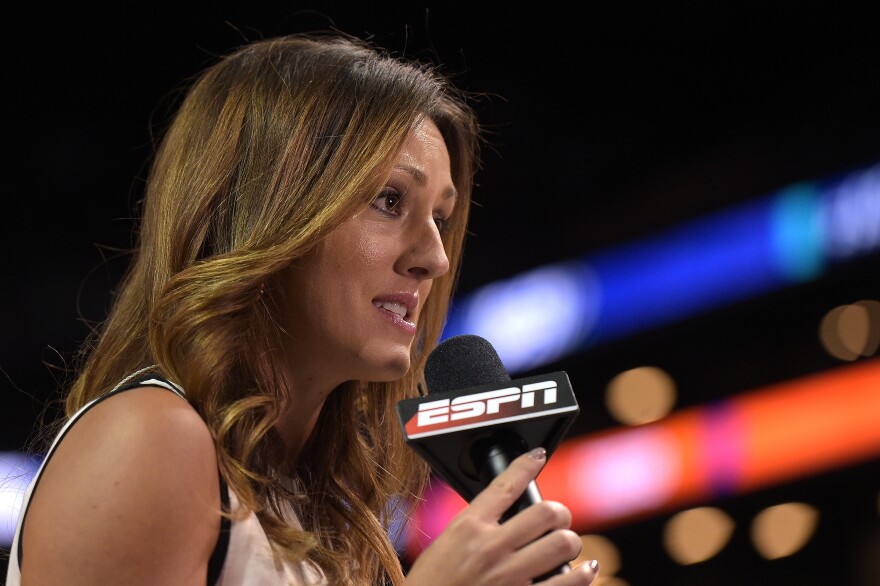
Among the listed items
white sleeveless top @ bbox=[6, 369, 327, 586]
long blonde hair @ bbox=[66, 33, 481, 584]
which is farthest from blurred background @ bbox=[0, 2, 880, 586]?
white sleeveless top @ bbox=[6, 369, 327, 586]

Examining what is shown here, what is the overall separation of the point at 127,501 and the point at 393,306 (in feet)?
1.70

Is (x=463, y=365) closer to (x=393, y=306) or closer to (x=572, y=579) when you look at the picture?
(x=393, y=306)

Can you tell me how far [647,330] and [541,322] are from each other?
56 centimetres

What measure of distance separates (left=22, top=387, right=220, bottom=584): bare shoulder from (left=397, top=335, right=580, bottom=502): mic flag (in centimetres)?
26

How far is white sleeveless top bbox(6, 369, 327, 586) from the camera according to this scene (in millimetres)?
A: 1113

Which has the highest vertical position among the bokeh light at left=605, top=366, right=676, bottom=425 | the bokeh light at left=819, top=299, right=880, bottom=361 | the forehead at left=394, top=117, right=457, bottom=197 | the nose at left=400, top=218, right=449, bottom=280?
the bokeh light at left=819, top=299, right=880, bottom=361

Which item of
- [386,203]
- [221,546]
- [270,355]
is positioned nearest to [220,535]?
[221,546]

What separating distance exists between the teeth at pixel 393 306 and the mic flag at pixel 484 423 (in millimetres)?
404

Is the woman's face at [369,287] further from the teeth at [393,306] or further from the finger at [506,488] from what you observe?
the finger at [506,488]

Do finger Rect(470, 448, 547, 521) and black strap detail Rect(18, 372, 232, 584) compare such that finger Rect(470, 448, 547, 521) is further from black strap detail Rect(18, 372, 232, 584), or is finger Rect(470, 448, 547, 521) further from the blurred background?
the blurred background

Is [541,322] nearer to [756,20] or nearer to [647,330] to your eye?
[647,330]

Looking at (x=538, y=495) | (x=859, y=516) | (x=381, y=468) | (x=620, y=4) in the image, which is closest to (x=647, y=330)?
(x=859, y=516)

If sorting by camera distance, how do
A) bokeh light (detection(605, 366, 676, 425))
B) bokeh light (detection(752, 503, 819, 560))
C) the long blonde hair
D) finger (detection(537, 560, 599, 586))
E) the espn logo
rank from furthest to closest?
bokeh light (detection(605, 366, 676, 425))
bokeh light (detection(752, 503, 819, 560))
the long blonde hair
the espn logo
finger (detection(537, 560, 599, 586))

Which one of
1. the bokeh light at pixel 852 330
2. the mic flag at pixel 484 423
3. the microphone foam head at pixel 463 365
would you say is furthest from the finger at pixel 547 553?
the bokeh light at pixel 852 330
